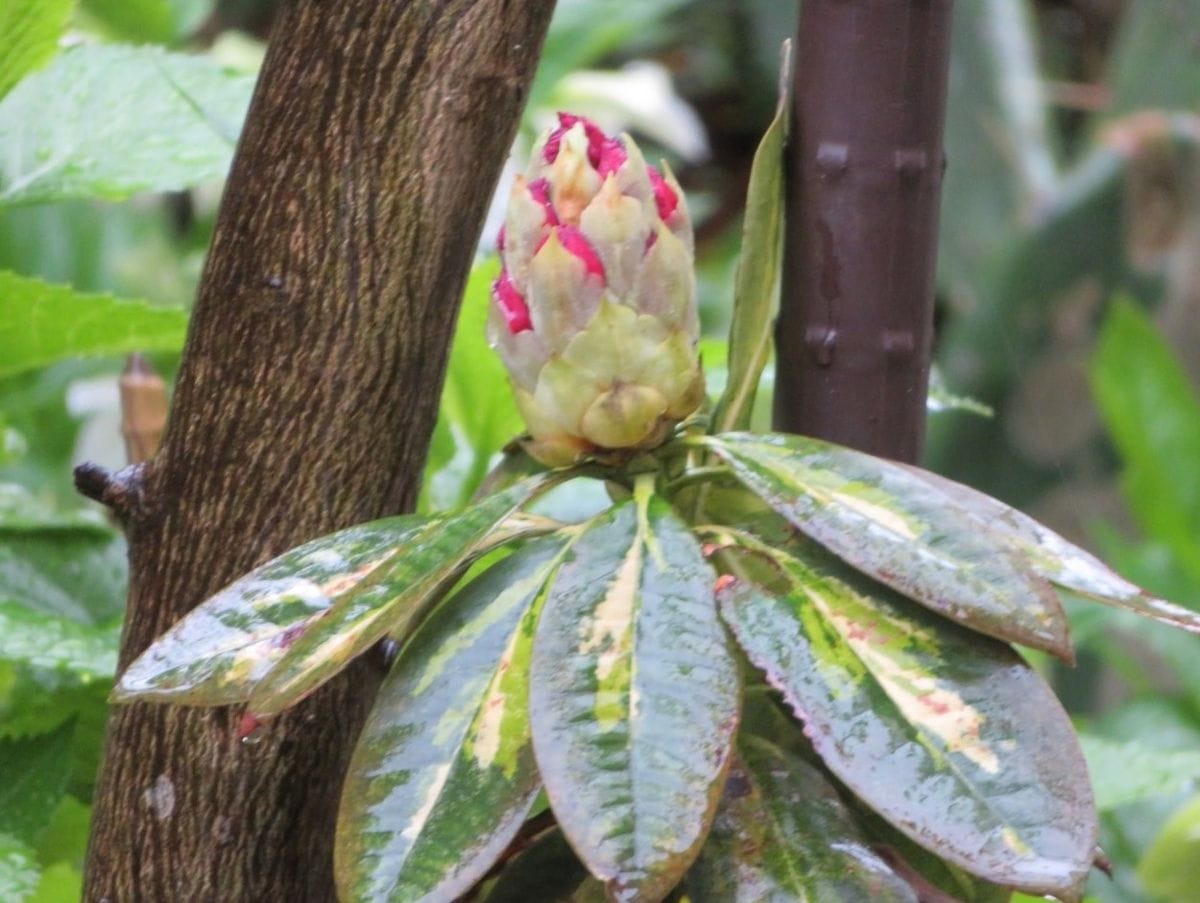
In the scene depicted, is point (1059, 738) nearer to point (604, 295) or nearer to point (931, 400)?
point (604, 295)

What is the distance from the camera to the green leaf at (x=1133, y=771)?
567 millimetres

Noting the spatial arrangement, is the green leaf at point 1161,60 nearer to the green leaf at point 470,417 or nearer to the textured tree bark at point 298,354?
the green leaf at point 470,417

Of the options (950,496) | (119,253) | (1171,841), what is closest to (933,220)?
(950,496)

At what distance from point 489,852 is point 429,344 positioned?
16cm

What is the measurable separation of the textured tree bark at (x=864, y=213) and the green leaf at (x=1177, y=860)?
44 cm

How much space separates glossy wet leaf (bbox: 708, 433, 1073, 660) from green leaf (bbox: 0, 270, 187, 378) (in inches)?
11.5

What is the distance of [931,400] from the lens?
542 millimetres

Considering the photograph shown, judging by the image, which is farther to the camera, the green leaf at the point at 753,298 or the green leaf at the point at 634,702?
the green leaf at the point at 753,298

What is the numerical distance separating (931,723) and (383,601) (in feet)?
0.42

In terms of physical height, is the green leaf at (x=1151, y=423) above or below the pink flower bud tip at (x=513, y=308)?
below

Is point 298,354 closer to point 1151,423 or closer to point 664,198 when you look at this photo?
point 664,198

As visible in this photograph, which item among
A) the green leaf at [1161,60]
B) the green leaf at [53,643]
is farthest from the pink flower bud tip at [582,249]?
the green leaf at [1161,60]

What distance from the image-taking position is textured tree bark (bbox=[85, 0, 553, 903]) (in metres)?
0.38

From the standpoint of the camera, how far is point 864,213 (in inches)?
16.0
